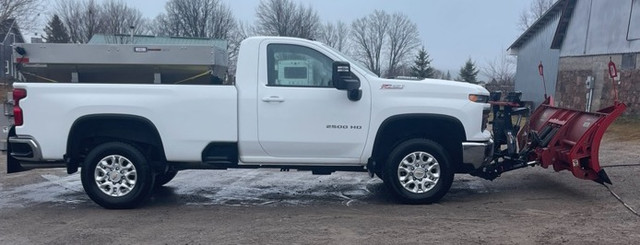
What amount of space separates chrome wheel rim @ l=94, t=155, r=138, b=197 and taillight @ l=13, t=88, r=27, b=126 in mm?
1081

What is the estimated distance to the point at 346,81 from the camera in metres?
6.87

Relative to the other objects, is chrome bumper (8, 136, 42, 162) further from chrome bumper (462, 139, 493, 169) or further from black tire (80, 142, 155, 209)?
chrome bumper (462, 139, 493, 169)

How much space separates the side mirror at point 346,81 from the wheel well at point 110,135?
2.28 m

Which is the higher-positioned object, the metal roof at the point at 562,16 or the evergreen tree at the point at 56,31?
the evergreen tree at the point at 56,31

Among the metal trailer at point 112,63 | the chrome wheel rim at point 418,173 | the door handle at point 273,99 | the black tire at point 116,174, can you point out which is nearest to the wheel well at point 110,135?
the black tire at point 116,174

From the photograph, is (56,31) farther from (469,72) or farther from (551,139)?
(551,139)

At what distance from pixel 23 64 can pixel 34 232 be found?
2.13 metres

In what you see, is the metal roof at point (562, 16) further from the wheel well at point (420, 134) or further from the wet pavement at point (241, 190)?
the wheel well at point (420, 134)

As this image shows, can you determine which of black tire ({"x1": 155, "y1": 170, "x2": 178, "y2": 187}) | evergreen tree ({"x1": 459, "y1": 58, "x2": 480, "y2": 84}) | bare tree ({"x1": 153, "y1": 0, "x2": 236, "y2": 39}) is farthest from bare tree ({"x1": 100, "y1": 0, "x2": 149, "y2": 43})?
black tire ({"x1": 155, "y1": 170, "x2": 178, "y2": 187})

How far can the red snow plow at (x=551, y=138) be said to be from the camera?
725 cm

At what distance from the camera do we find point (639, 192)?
767 cm

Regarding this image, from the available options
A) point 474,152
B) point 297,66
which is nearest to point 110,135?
point 297,66

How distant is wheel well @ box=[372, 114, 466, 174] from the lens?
710 cm

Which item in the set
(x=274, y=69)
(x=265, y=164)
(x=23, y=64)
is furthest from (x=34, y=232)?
(x=274, y=69)
